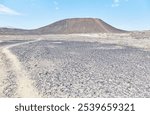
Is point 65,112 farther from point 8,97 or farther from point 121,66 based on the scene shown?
point 121,66

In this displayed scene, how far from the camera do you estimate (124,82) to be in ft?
58.0

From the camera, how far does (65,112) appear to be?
10766mm

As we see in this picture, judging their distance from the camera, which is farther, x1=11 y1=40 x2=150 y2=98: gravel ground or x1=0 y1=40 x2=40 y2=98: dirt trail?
x1=11 y1=40 x2=150 y2=98: gravel ground

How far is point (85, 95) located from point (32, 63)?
10.9 metres

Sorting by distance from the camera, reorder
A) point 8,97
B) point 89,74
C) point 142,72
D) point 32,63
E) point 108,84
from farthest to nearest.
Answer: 1. point 32,63
2. point 142,72
3. point 89,74
4. point 108,84
5. point 8,97

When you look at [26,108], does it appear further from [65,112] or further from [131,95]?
[131,95]

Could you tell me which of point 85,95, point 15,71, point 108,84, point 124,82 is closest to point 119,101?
point 85,95

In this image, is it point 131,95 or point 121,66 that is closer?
point 131,95

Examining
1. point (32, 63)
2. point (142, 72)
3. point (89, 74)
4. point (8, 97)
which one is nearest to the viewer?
point (8, 97)

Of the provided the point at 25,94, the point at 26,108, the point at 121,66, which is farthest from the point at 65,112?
the point at 121,66

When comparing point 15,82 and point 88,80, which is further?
point 88,80

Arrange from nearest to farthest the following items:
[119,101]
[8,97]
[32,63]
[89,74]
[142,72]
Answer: [119,101], [8,97], [89,74], [142,72], [32,63]

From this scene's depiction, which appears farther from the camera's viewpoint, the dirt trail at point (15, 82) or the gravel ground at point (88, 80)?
the gravel ground at point (88, 80)

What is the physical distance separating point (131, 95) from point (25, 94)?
4.87 m
